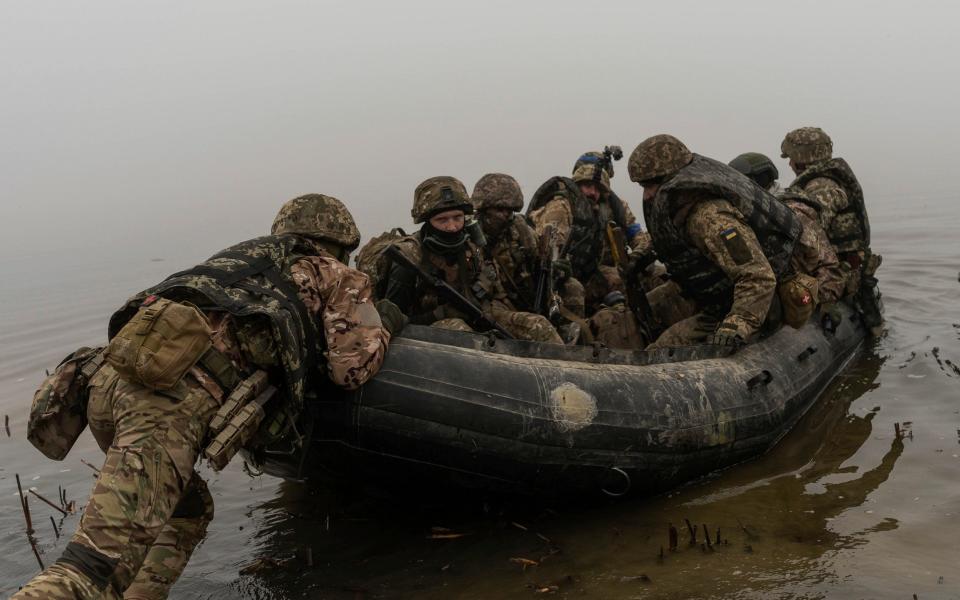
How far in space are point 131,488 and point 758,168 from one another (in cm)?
575

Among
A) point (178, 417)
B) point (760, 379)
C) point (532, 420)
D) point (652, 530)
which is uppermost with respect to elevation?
point (178, 417)

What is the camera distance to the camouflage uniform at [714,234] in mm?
5340

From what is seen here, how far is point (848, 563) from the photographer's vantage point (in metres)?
3.91

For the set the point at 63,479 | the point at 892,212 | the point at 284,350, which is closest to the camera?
the point at 284,350

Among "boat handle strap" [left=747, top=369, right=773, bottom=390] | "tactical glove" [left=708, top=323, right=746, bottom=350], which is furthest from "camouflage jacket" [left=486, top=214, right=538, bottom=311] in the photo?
"boat handle strap" [left=747, top=369, right=773, bottom=390]

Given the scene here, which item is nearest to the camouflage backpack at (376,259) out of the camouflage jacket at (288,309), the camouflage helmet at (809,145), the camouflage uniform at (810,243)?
the camouflage jacket at (288,309)

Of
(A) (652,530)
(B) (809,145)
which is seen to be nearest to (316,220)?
(A) (652,530)

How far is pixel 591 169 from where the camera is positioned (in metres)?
8.32

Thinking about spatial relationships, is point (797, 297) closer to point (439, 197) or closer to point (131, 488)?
point (439, 197)

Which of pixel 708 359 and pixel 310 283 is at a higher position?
pixel 310 283

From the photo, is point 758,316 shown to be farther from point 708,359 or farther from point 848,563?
point 848,563

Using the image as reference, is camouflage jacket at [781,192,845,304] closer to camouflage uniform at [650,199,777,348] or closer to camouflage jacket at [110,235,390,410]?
camouflage uniform at [650,199,777,348]

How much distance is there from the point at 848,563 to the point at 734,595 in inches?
24.2

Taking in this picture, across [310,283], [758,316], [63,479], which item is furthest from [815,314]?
[63,479]
